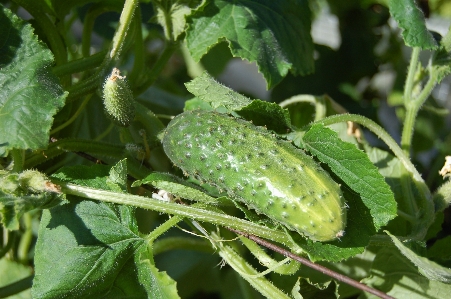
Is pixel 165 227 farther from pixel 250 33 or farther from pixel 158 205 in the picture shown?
pixel 250 33

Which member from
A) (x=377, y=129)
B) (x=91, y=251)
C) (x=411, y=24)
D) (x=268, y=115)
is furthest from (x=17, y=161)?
(x=411, y=24)

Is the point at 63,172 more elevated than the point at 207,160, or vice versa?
the point at 207,160

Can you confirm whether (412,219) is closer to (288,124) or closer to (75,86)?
(288,124)

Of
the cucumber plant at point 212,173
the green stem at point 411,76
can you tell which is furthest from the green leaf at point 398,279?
the green stem at point 411,76

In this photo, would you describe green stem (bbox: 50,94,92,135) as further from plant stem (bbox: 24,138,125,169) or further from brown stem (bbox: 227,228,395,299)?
brown stem (bbox: 227,228,395,299)

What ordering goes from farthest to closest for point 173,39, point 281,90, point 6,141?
point 281,90 → point 173,39 → point 6,141

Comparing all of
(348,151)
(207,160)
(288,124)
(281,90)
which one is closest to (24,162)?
(207,160)

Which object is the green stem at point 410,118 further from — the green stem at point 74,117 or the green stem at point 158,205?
the green stem at point 74,117
